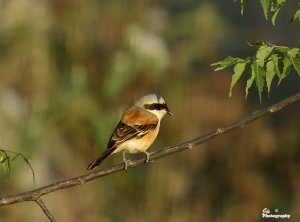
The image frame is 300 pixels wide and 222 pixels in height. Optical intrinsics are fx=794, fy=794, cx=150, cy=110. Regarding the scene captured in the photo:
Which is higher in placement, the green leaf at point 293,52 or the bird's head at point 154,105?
the bird's head at point 154,105

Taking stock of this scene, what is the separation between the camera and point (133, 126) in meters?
6.96

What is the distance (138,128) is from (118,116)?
9.02 ft

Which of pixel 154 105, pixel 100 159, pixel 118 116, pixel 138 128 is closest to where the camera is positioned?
pixel 100 159

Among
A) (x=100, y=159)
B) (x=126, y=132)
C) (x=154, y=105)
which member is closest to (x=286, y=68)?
(x=100, y=159)

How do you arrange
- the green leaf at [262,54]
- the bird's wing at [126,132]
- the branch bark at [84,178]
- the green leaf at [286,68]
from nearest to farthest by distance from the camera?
the branch bark at [84,178], the green leaf at [286,68], the green leaf at [262,54], the bird's wing at [126,132]

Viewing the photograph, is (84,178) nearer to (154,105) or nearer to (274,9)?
(274,9)

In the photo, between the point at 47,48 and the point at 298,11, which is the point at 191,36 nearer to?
the point at 47,48

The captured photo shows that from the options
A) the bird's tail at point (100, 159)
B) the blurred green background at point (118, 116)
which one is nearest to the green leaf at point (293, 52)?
the bird's tail at point (100, 159)

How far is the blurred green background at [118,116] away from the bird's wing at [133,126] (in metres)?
2.50

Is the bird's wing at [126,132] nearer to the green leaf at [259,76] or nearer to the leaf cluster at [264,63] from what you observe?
the leaf cluster at [264,63]

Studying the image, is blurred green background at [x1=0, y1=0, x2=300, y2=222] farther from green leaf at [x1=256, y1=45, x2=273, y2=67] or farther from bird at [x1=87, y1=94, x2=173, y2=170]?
green leaf at [x1=256, y1=45, x2=273, y2=67]

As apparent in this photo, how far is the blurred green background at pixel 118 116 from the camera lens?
9.91 metres

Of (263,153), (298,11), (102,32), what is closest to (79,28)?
(102,32)

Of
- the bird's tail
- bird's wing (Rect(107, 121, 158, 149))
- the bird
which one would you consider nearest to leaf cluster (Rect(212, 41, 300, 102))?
the bird's tail
